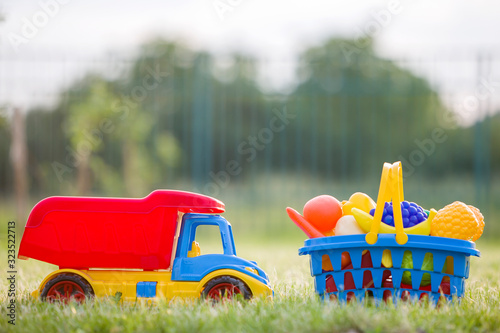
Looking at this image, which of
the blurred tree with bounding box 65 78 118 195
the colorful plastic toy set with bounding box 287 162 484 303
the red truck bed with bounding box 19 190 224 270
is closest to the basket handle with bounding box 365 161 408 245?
the colorful plastic toy set with bounding box 287 162 484 303

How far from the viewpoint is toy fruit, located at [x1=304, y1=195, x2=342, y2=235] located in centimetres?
237

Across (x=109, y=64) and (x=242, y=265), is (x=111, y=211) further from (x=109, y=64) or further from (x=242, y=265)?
(x=109, y=64)

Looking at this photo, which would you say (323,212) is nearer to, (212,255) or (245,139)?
(212,255)

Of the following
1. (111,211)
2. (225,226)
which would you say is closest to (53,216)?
(111,211)

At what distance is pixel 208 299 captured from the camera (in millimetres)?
2158

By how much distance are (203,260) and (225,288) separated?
16cm

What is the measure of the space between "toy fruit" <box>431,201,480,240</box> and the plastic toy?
2.64 ft

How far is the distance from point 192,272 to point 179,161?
13.1 m

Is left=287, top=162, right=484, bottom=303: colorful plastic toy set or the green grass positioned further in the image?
left=287, top=162, right=484, bottom=303: colorful plastic toy set

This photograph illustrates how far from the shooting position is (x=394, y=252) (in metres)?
2.13

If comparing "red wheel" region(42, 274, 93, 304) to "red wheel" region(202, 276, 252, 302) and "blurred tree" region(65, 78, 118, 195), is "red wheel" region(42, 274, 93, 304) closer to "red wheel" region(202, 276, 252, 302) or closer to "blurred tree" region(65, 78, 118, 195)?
"red wheel" region(202, 276, 252, 302)

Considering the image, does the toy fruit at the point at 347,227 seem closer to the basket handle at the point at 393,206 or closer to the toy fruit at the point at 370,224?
the toy fruit at the point at 370,224

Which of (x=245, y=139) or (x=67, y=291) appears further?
(x=245, y=139)

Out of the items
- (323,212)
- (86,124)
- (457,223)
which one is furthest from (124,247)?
(86,124)
